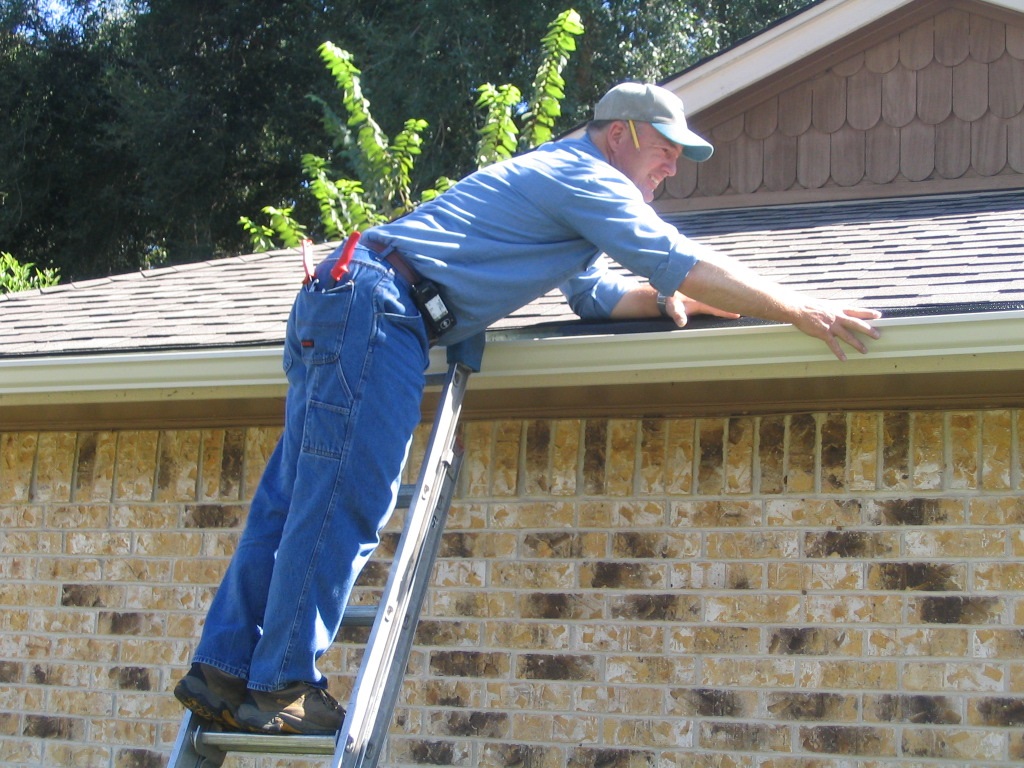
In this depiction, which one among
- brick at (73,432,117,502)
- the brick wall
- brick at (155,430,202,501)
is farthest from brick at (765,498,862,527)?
brick at (73,432,117,502)

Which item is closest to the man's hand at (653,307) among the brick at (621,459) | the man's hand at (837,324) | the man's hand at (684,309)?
the man's hand at (684,309)

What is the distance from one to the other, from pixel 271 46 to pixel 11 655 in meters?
15.7

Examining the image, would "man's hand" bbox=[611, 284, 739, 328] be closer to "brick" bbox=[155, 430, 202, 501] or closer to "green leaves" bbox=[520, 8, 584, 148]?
"brick" bbox=[155, 430, 202, 501]

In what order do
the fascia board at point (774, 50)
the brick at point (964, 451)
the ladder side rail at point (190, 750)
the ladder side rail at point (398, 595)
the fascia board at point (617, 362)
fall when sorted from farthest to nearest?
the fascia board at point (774, 50) → the brick at point (964, 451) → the fascia board at point (617, 362) → the ladder side rail at point (190, 750) → the ladder side rail at point (398, 595)

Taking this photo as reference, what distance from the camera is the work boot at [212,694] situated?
3543 millimetres

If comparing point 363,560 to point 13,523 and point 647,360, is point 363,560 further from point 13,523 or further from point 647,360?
point 13,523

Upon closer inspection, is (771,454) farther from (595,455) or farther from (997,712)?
(997,712)

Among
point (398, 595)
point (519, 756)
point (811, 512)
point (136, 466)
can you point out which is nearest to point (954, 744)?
point (811, 512)

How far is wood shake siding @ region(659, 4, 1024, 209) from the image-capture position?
697 cm

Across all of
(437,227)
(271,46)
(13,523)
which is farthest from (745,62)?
(271,46)

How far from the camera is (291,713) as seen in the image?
3506 millimetres

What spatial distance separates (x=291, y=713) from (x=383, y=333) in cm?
102

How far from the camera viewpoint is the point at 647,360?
13.1ft

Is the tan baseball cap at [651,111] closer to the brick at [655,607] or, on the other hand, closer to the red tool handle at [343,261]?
the red tool handle at [343,261]
